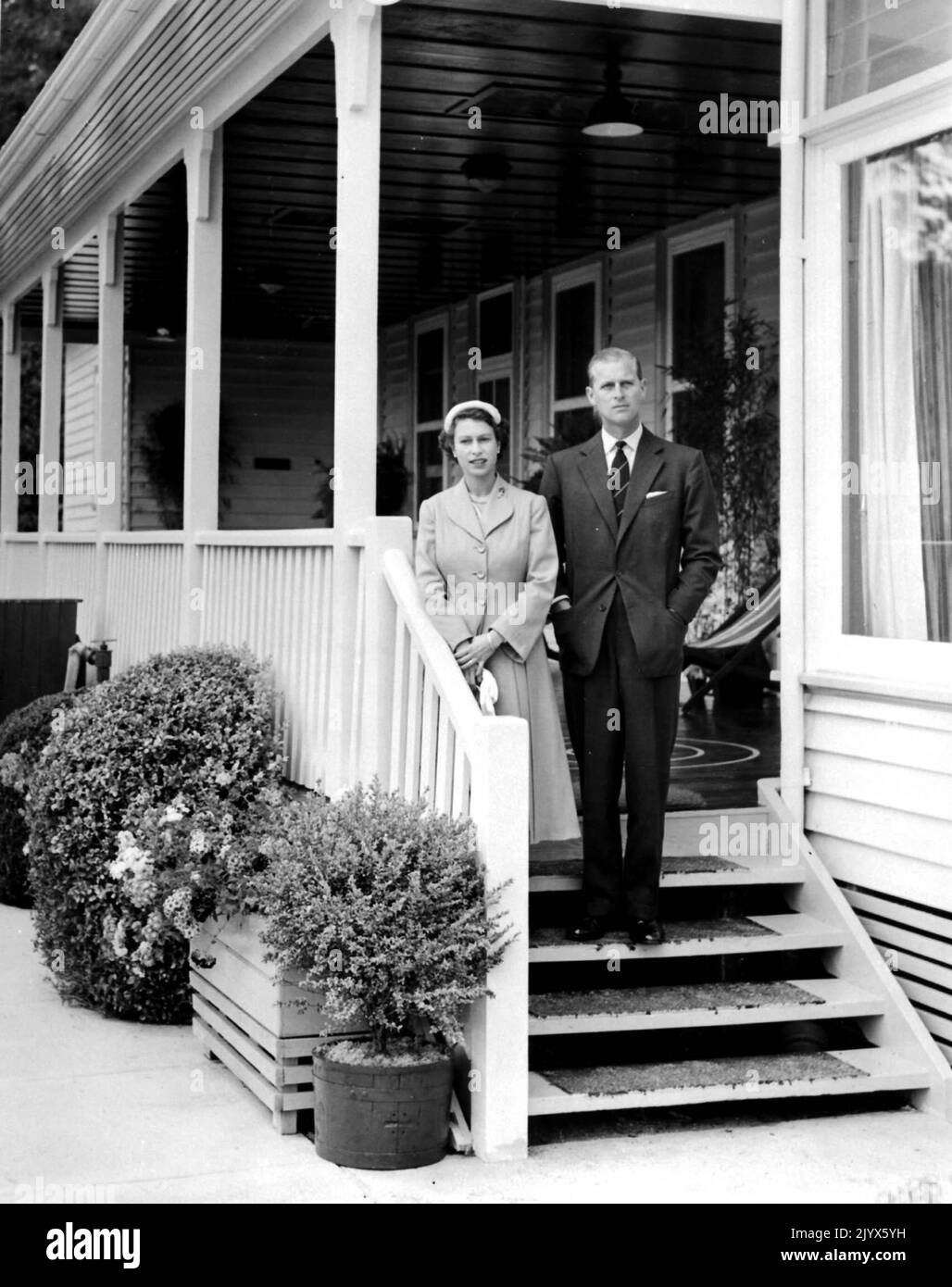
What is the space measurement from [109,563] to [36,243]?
3553mm

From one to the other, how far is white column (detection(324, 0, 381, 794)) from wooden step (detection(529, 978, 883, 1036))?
4.34ft

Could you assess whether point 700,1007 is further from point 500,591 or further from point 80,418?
point 80,418

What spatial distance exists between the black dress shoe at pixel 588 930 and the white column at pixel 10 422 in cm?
983

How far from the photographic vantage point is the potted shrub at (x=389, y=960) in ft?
15.0

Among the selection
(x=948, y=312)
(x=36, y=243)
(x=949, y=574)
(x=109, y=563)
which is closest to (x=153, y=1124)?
(x=949, y=574)

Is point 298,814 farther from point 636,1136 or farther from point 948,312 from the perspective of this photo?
point 948,312

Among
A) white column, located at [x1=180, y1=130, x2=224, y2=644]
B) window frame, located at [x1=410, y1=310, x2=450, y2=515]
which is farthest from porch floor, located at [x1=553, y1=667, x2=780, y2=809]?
window frame, located at [x1=410, y1=310, x2=450, y2=515]

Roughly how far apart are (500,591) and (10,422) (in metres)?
9.99

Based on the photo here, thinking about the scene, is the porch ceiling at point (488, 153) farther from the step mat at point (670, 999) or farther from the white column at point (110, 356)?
the step mat at point (670, 999)

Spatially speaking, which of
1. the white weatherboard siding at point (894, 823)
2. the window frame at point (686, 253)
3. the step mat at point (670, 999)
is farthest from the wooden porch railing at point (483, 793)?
the window frame at point (686, 253)

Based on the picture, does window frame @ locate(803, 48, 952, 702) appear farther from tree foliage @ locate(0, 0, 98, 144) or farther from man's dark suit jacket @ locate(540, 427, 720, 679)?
tree foliage @ locate(0, 0, 98, 144)

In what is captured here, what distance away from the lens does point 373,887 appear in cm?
464

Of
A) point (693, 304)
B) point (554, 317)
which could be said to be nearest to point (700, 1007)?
point (693, 304)
